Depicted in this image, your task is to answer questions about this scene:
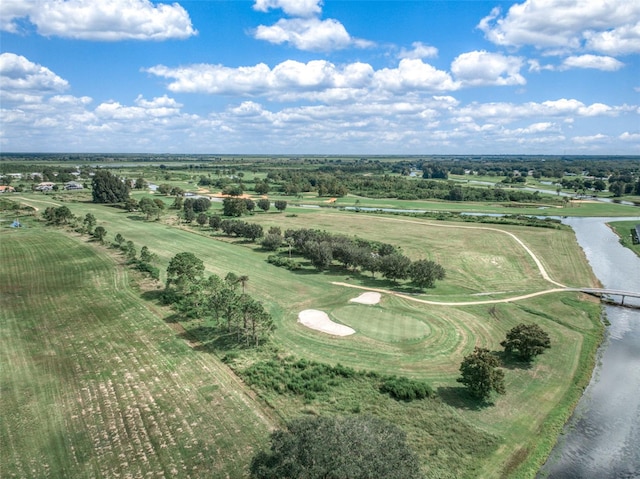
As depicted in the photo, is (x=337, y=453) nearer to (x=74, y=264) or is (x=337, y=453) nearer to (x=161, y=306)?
(x=161, y=306)

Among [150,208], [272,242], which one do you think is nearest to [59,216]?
[150,208]

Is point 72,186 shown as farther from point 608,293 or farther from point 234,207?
point 608,293

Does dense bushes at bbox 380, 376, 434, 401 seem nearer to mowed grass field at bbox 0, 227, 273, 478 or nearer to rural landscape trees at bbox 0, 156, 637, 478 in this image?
rural landscape trees at bbox 0, 156, 637, 478

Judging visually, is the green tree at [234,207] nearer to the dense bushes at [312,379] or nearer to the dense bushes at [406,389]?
the dense bushes at [312,379]

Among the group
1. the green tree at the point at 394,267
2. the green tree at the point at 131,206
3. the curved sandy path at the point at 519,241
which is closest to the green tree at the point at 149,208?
the green tree at the point at 131,206

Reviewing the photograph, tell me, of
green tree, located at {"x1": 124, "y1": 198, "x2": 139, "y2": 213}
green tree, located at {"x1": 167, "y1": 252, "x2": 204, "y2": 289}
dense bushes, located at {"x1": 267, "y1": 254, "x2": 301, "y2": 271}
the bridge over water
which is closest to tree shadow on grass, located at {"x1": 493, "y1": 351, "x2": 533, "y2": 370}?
the bridge over water
